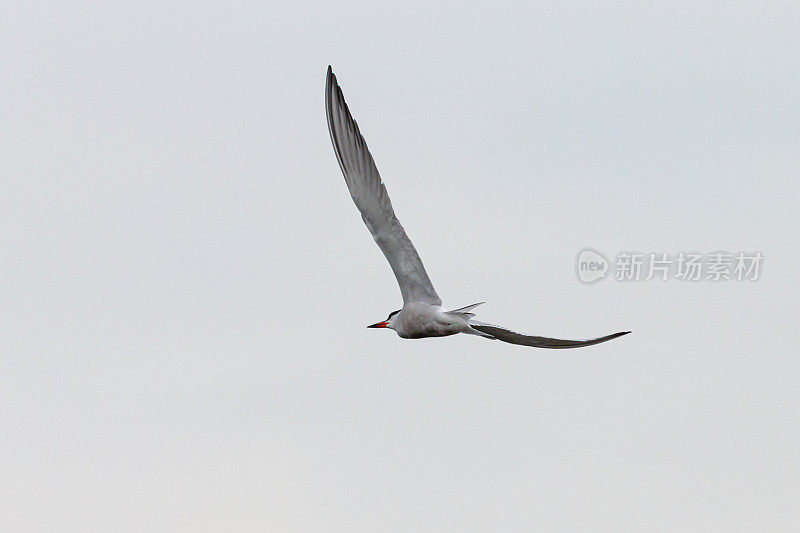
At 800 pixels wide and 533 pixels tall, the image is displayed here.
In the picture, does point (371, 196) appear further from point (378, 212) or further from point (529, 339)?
point (529, 339)

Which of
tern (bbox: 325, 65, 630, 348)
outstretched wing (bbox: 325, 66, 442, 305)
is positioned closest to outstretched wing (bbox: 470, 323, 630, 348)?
tern (bbox: 325, 65, 630, 348)

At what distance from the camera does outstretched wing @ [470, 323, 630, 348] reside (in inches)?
453

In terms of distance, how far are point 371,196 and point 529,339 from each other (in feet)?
9.84

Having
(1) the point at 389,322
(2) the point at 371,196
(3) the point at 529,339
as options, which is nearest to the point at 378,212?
(2) the point at 371,196

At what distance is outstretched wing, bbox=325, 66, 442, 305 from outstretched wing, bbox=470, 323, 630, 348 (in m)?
1.25

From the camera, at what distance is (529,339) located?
1214cm

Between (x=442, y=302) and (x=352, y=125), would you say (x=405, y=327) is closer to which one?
(x=442, y=302)

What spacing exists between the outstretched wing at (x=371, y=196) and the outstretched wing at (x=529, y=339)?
4.10 ft

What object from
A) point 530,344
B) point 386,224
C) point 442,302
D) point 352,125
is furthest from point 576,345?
point 352,125

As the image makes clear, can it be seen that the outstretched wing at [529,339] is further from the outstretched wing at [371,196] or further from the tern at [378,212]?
the outstretched wing at [371,196]

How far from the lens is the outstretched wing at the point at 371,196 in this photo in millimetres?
13617

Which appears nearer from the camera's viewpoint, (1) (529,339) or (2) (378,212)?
(1) (529,339)

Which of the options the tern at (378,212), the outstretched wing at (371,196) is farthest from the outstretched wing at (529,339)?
the outstretched wing at (371,196)

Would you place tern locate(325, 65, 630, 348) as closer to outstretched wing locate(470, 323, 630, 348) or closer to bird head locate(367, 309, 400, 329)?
bird head locate(367, 309, 400, 329)
